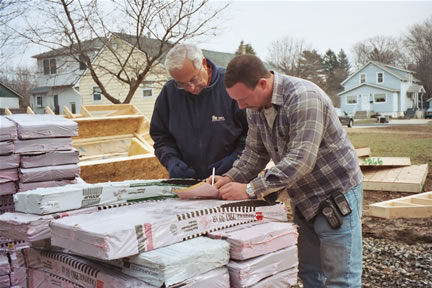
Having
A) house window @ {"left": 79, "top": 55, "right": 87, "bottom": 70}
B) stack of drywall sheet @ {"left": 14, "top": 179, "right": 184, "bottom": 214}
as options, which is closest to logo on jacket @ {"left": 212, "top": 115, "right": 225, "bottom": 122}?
stack of drywall sheet @ {"left": 14, "top": 179, "right": 184, "bottom": 214}

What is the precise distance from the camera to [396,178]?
912cm

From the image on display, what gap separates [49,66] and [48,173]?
37.9 ft

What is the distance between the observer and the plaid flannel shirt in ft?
7.11

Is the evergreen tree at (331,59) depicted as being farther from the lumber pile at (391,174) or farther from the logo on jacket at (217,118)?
the logo on jacket at (217,118)

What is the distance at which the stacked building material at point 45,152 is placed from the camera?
11.8 feet

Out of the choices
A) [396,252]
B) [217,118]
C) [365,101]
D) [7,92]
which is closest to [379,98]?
[365,101]

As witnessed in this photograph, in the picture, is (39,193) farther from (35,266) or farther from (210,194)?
(210,194)

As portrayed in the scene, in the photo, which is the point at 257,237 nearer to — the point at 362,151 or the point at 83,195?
the point at 83,195

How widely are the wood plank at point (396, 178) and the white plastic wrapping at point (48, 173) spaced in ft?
23.1

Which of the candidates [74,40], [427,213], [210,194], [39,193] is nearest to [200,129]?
[210,194]

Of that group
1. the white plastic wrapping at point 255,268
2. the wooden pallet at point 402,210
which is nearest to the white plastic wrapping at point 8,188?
the white plastic wrapping at point 255,268

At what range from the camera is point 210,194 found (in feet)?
7.52

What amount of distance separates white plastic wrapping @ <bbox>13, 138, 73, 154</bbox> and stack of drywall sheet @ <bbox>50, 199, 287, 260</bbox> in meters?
1.95

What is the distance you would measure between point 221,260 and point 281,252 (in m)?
0.34
